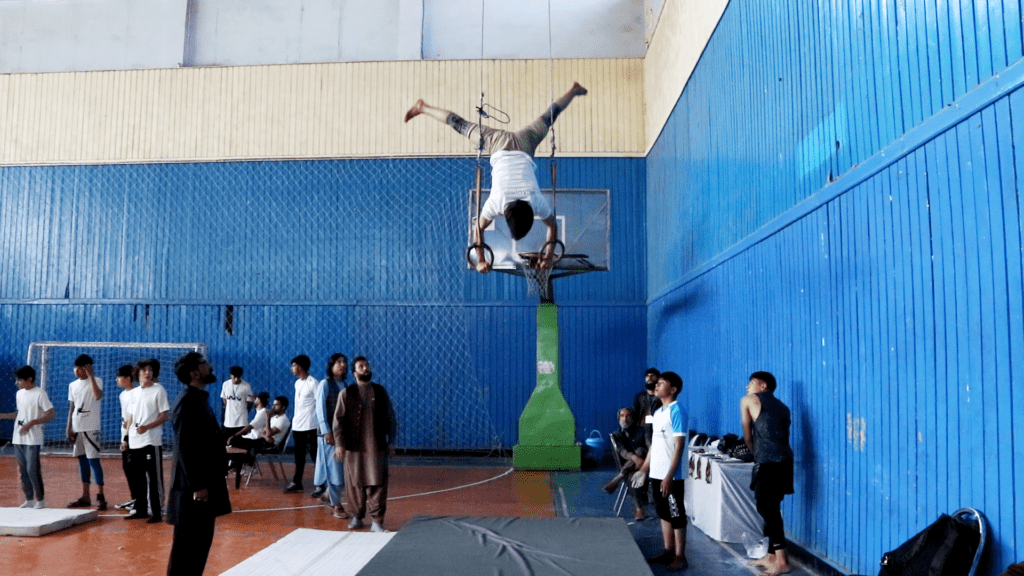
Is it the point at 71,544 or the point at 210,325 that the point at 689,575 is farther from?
the point at 210,325

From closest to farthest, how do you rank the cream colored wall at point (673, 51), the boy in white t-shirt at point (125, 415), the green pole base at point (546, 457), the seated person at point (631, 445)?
the boy in white t-shirt at point (125, 415), the seated person at point (631, 445), the cream colored wall at point (673, 51), the green pole base at point (546, 457)

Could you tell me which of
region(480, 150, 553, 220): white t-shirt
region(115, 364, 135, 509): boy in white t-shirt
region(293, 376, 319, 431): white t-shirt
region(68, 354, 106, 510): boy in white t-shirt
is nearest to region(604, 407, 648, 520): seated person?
region(480, 150, 553, 220): white t-shirt

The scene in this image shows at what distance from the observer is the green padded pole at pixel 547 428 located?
1005 cm

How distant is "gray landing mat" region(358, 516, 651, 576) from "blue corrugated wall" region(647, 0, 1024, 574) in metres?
1.49

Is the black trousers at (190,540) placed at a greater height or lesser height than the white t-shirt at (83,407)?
lesser

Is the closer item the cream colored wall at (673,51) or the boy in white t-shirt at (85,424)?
the boy in white t-shirt at (85,424)

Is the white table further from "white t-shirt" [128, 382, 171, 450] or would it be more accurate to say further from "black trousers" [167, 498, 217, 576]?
"white t-shirt" [128, 382, 171, 450]

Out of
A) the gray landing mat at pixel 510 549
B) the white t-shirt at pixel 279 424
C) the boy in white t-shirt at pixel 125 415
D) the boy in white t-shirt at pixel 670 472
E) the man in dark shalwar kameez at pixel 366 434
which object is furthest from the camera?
the white t-shirt at pixel 279 424

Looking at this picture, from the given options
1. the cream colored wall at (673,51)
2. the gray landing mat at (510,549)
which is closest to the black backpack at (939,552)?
the gray landing mat at (510,549)

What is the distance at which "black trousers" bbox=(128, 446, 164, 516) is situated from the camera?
6410 mm

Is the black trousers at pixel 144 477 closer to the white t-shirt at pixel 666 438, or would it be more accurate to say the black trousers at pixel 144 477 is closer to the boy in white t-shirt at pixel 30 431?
A: the boy in white t-shirt at pixel 30 431

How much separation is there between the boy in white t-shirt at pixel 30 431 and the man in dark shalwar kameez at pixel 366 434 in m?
2.95

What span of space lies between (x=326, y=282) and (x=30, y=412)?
235 inches

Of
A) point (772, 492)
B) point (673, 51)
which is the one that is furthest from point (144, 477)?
point (673, 51)
